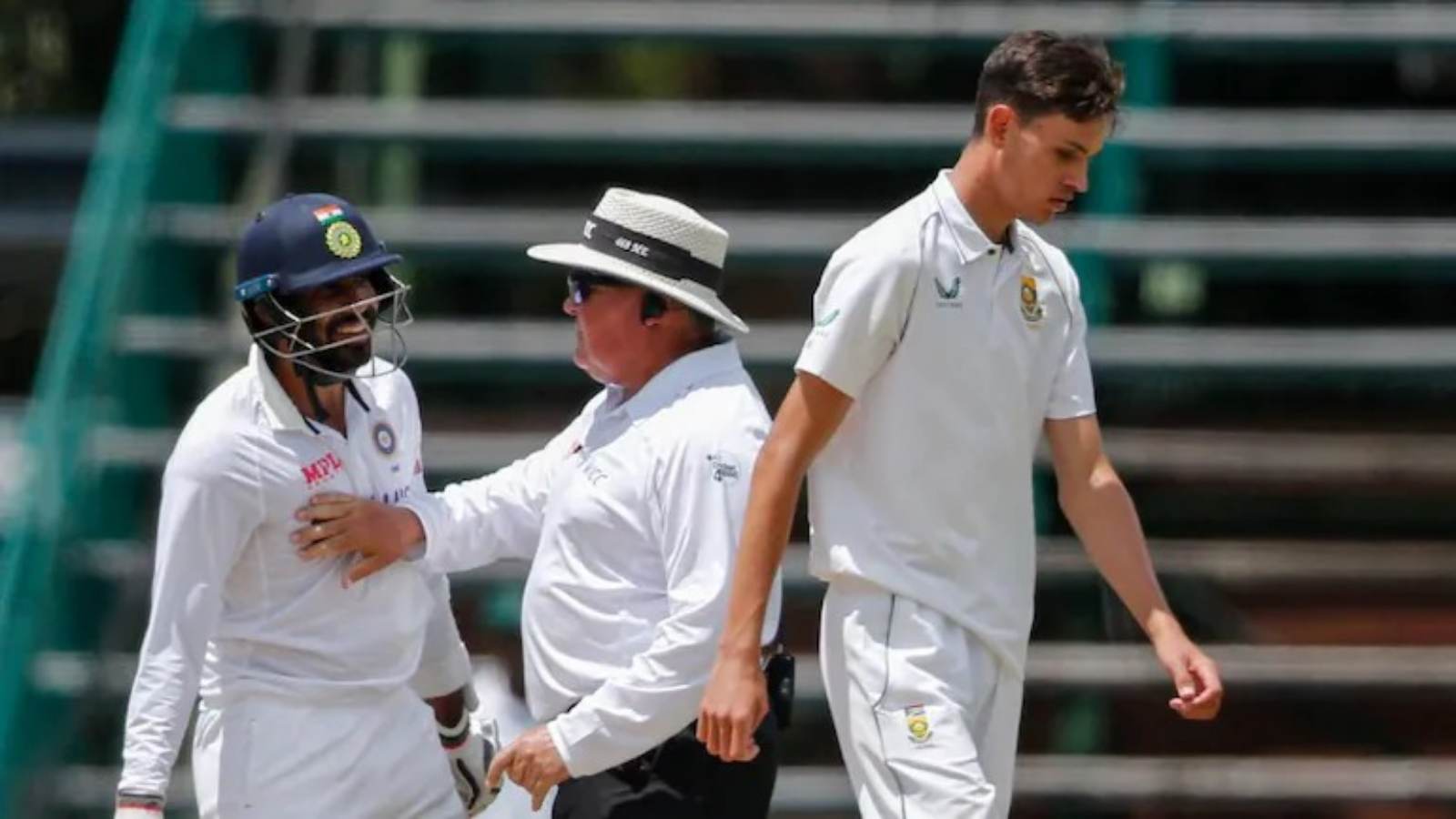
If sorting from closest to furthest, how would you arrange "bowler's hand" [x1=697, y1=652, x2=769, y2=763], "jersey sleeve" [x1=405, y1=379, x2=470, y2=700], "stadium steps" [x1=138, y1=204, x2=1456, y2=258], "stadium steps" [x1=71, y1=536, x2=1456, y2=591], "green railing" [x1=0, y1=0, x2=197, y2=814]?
"bowler's hand" [x1=697, y1=652, x2=769, y2=763], "jersey sleeve" [x1=405, y1=379, x2=470, y2=700], "green railing" [x1=0, y1=0, x2=197, y2=814], "stadium steps" [x1=71, y1=536, x2=1456, y2=591], "stadium steps" [x1=138, y1=204, x2=1456, y2=258]

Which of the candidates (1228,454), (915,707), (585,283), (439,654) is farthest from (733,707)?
(1228,454)

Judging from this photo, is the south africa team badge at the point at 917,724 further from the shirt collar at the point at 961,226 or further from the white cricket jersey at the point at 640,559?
the shirt collar at the point at 961,226

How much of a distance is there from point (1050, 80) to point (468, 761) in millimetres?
1612

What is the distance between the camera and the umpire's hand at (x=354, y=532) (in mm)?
4590

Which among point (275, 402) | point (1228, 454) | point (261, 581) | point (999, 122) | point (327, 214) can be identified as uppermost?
point (999, 122)

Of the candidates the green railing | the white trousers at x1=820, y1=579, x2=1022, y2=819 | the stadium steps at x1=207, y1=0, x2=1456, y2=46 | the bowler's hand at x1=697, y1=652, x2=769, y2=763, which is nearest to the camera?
the bowler's hand at x1=697, y1=652, x2=769, y2=763

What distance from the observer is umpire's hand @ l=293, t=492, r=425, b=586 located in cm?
459

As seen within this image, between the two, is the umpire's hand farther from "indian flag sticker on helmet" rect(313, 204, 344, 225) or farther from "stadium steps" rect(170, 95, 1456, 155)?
"stadium steps" rect(170, 95, 1456, 155)

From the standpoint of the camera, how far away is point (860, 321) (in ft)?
14.4

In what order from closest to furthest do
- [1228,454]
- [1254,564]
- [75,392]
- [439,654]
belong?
[439,654] < [75,392] < [1254,564] < [1228,454]

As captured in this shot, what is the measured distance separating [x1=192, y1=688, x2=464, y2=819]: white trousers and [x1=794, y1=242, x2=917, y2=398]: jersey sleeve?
0.96 meters

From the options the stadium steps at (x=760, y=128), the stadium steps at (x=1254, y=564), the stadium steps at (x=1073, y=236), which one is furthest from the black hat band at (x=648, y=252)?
the stadium steps at (x=760, y=128)

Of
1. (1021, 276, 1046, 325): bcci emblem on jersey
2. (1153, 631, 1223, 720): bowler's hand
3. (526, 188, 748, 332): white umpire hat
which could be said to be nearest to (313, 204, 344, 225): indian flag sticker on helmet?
(526, 188, 748, 332): white umpire hat

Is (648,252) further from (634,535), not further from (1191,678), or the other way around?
(1191,678)
